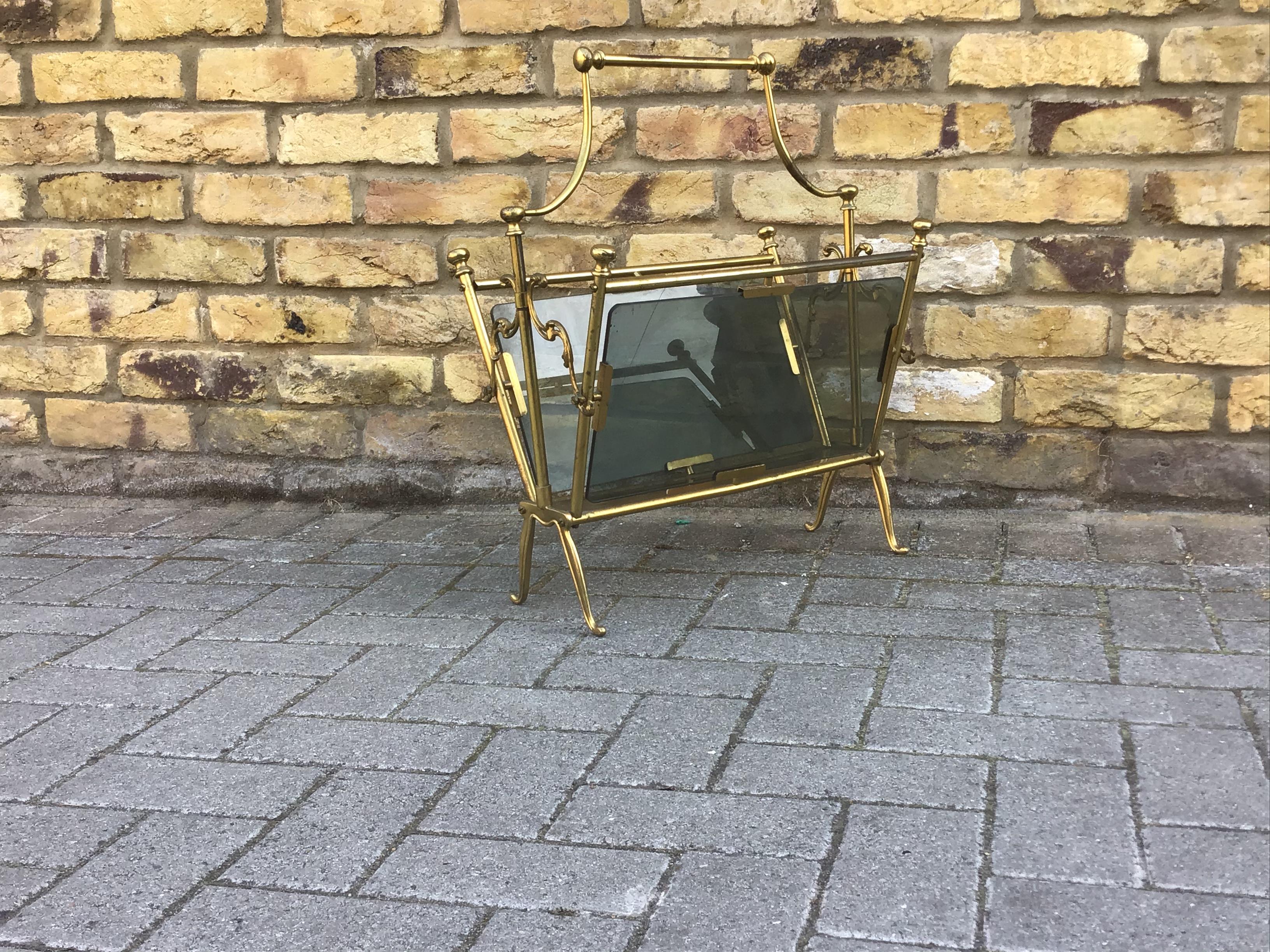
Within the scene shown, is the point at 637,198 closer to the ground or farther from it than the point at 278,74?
closer to the ground

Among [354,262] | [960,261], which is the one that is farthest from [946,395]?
[354,262]

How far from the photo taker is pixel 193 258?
152 inches

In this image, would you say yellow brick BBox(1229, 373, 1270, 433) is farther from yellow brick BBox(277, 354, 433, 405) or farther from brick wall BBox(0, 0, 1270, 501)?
yellow brick BBox(277, 354, 433, 405)

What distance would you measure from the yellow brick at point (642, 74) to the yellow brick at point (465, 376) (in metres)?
0.83

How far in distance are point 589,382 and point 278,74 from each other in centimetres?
172

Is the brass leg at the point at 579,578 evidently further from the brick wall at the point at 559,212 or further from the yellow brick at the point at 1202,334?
the yellow brick at the point at 1202,334

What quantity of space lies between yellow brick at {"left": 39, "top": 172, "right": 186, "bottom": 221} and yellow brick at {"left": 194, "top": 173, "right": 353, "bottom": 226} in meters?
0.10

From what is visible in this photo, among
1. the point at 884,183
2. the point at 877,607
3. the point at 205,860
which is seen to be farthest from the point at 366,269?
the point at 205,860

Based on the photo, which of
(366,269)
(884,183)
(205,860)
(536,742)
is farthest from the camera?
(366,269)

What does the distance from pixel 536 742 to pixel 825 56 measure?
2131mm

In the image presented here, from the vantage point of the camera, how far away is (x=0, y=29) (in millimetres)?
3830

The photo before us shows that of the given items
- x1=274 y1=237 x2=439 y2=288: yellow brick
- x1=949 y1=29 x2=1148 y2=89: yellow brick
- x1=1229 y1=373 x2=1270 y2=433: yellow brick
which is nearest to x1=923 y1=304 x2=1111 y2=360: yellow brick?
x1=1229 y1=373 x2=1270 y2=433: yellow brick

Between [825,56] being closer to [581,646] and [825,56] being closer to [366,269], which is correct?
[366,269]

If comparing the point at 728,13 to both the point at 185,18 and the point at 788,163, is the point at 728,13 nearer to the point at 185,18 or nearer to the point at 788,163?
the point at 788,163
